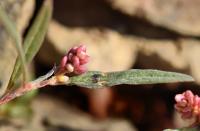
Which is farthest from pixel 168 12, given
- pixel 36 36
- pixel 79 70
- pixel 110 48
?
pixel 79 70

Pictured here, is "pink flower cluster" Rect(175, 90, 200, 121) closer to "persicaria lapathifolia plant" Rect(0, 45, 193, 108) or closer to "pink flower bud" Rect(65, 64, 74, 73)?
"persicaria lapathifolia plant" Rect(0, 45, 193, 108)

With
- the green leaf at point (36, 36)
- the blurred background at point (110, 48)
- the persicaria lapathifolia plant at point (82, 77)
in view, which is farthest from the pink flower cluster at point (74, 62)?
the blurred background at point (110, 48)

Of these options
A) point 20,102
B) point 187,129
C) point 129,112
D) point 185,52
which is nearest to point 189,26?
point 185,52

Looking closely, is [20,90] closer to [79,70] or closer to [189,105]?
[79,70]

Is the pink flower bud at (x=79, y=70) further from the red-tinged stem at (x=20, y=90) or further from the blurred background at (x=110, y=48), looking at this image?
the blurred background at (x=110, y=48)

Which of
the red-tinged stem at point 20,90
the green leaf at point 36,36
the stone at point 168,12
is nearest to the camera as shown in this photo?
the red-tinged stem at point 20,90

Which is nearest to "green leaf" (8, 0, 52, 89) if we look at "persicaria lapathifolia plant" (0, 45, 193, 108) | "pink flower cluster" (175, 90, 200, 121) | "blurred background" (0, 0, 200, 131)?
"persicaria lapathifolia plant" (0, 45, 193, 108)

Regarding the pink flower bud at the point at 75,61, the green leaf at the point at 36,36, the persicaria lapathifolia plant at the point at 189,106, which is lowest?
the persicaria lapathifolia plant at the point at 189,106
